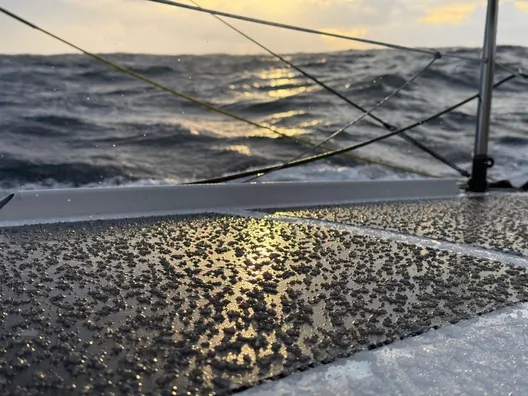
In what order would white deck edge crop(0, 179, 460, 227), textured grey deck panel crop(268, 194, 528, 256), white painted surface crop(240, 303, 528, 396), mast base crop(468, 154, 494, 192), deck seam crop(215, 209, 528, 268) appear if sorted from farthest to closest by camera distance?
1. mast base crop(468, 154, 494, 192)
2. white deck edge crop(0, 179, 460, 227)
3. textured grey deck panel crop(268, 194, 528, 256)
4. deck seam crop(215, 209, 528, 268)
5. white painted surface crop(240, 303, 528, 396)

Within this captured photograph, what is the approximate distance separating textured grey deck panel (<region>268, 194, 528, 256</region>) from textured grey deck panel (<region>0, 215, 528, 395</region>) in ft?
0.48

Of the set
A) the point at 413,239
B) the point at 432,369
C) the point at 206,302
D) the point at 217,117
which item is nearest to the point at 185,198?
the point at 413,239

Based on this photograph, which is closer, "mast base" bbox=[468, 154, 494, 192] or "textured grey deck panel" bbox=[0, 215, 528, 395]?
"textured grey deck panel" bbox=[0, 215, 528, 395]

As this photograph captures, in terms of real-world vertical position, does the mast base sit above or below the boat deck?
above

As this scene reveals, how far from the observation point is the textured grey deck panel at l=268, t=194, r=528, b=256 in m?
0.93

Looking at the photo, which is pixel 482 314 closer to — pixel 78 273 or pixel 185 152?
pixel 78 273

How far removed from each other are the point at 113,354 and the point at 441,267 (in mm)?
460

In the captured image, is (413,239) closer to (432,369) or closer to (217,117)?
(432,369)

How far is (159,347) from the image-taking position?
1.46 feet

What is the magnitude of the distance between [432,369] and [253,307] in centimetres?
19

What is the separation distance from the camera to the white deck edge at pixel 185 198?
3.39ft

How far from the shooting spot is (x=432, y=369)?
16.2 inches

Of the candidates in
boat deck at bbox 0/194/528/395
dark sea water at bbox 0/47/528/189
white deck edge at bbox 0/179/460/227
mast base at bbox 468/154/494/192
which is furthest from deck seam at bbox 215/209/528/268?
dark sea water at bbox 0/47/528/189

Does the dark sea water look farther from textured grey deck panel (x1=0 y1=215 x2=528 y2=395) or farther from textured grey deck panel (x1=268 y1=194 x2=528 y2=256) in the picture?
textured grey deck panel (x1=0 y1=215 x2=528 y2=395)
